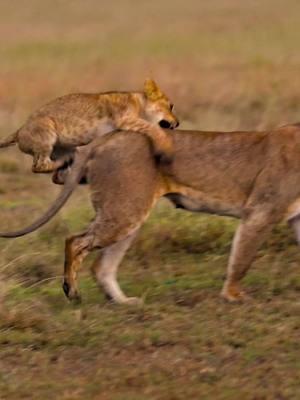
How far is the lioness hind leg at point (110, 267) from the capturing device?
6.71 m

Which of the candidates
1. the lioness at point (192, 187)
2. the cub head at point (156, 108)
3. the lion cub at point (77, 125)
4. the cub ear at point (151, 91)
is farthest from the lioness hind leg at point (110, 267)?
the cub ear at point (151, 91)

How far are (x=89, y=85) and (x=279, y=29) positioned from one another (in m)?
9.44

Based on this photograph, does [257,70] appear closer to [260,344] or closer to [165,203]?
[165,203]

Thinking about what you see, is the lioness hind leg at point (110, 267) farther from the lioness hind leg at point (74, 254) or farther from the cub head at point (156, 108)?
the cub head at point (156, 108)

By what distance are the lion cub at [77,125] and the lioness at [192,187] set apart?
0.35 feet

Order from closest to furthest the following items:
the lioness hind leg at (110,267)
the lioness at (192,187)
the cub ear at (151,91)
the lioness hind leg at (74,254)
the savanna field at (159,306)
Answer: the savanna field at (159,306) → the lioness at (192,187) → the lioness hind leg at (74,254) → the lioness hind leg at (110,267) → the cub ear at (151,91)

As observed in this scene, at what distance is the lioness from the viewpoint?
21.2 feet

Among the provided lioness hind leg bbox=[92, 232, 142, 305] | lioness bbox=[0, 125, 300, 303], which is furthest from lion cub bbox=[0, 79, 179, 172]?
lioness hind leg bbox=[92, 232, 142, 305]

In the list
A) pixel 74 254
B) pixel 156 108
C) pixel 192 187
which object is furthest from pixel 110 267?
pixel 156 108

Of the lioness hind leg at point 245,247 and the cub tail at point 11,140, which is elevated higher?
the cub tail at point 11,140

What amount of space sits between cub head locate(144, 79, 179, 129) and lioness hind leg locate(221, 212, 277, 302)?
88 centimetres

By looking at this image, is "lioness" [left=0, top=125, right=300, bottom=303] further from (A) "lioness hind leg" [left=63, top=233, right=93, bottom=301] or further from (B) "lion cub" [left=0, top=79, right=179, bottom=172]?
(B) "lion cub" [left=0, top=79, right=179, bottom=172]

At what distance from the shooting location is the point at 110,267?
267 inches

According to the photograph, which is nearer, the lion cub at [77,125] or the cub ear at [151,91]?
the lion cub at [77,125]
